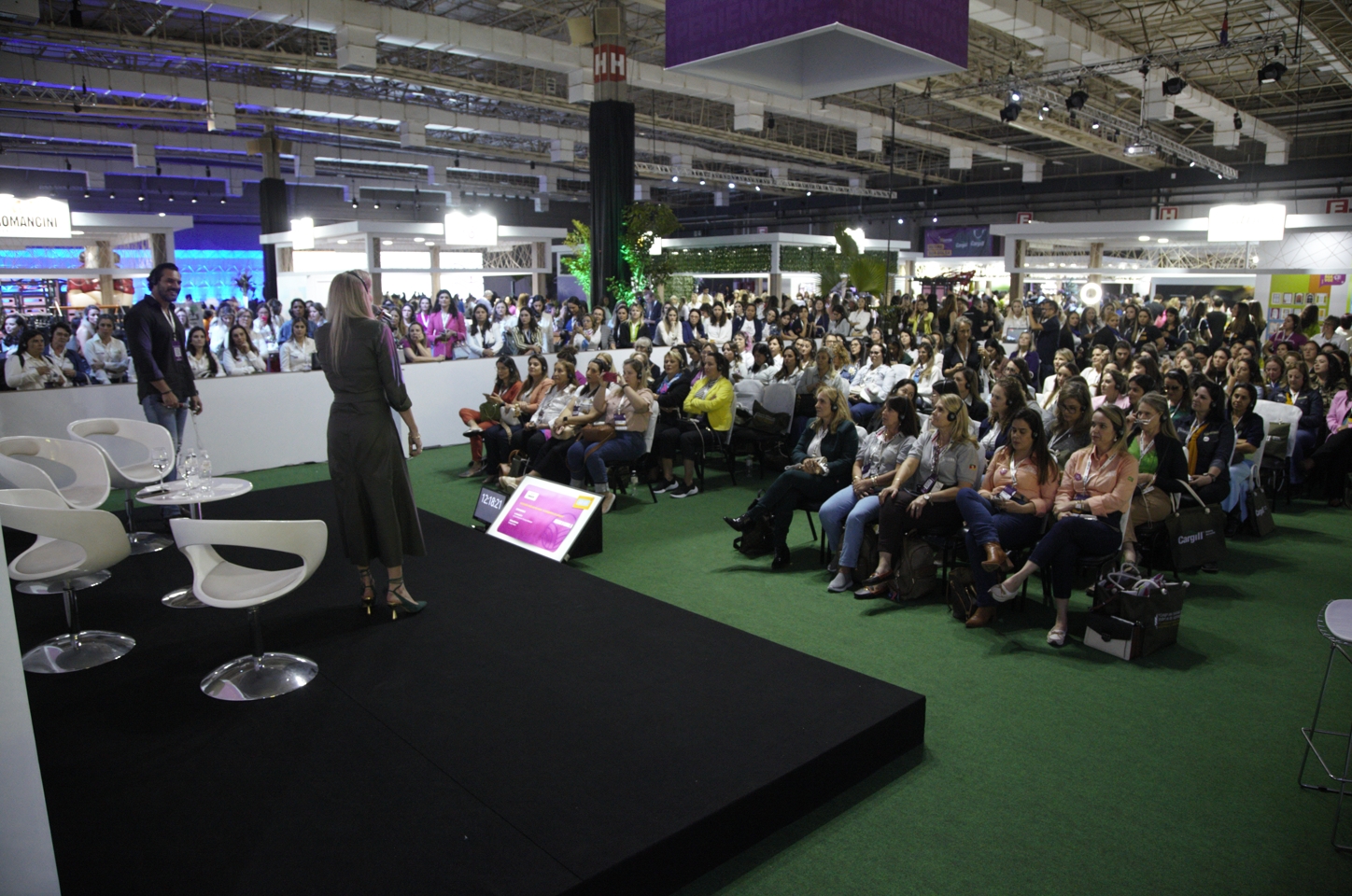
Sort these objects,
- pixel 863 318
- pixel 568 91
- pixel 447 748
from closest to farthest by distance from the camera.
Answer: pixel 447 748
pixel 568 91
pixel 863 318

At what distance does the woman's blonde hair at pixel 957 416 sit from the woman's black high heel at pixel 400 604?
279 cm

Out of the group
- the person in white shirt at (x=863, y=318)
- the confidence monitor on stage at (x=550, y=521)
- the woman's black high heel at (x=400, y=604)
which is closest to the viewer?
the woman's black high heel at (x=400, y=604)

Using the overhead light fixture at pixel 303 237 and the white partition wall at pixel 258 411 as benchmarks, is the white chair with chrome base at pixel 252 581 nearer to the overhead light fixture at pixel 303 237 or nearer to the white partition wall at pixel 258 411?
the white partition wall at pixel 258 411

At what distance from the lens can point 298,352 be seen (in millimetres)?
9141

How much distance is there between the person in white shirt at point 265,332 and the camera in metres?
11.8

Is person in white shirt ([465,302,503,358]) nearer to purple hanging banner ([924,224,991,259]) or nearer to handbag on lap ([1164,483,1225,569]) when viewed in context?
handbag on lap ([1164,483,1225,569])

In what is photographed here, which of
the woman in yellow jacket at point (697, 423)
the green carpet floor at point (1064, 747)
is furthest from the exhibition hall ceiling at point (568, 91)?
the green carpet floor at point (1064, 747)

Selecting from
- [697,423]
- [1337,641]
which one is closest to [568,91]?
[697,423]

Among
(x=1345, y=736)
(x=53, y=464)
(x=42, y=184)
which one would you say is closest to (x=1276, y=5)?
(x=1345, y=736)

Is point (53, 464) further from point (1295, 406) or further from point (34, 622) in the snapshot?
point (1295, 406)

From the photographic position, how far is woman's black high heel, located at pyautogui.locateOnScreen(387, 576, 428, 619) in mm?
3889

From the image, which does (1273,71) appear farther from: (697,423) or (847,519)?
(847,519)

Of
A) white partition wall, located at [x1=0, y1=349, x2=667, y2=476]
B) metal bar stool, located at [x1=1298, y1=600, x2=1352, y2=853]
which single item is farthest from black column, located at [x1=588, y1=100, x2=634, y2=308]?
metal bar stool, located at [x1=1298, y1=600, x2=1352, y2=853]

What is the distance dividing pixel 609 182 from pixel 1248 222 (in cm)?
976
